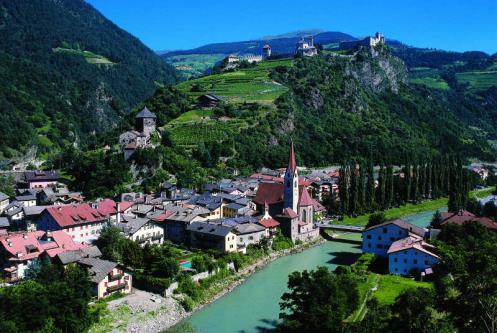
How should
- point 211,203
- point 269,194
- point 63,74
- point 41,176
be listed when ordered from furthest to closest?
1. point 63,74
2. point 41,176
3. point 269,194
4. point 211,203

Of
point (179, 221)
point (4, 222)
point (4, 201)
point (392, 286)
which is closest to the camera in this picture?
point (392, 286)

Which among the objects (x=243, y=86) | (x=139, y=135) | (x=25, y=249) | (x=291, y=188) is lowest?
(x=25, y=249)

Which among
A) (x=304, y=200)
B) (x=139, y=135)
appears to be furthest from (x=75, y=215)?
(x=139, y=135)

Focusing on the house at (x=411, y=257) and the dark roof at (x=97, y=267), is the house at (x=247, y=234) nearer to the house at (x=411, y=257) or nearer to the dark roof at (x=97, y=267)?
the house at (x=411, y=257)

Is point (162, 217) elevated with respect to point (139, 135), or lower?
lower

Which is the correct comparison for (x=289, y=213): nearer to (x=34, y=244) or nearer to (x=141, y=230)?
(x=141, y=230)

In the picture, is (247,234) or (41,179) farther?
(41,179)

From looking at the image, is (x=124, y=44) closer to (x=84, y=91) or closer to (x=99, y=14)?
(x=99, y=14)
